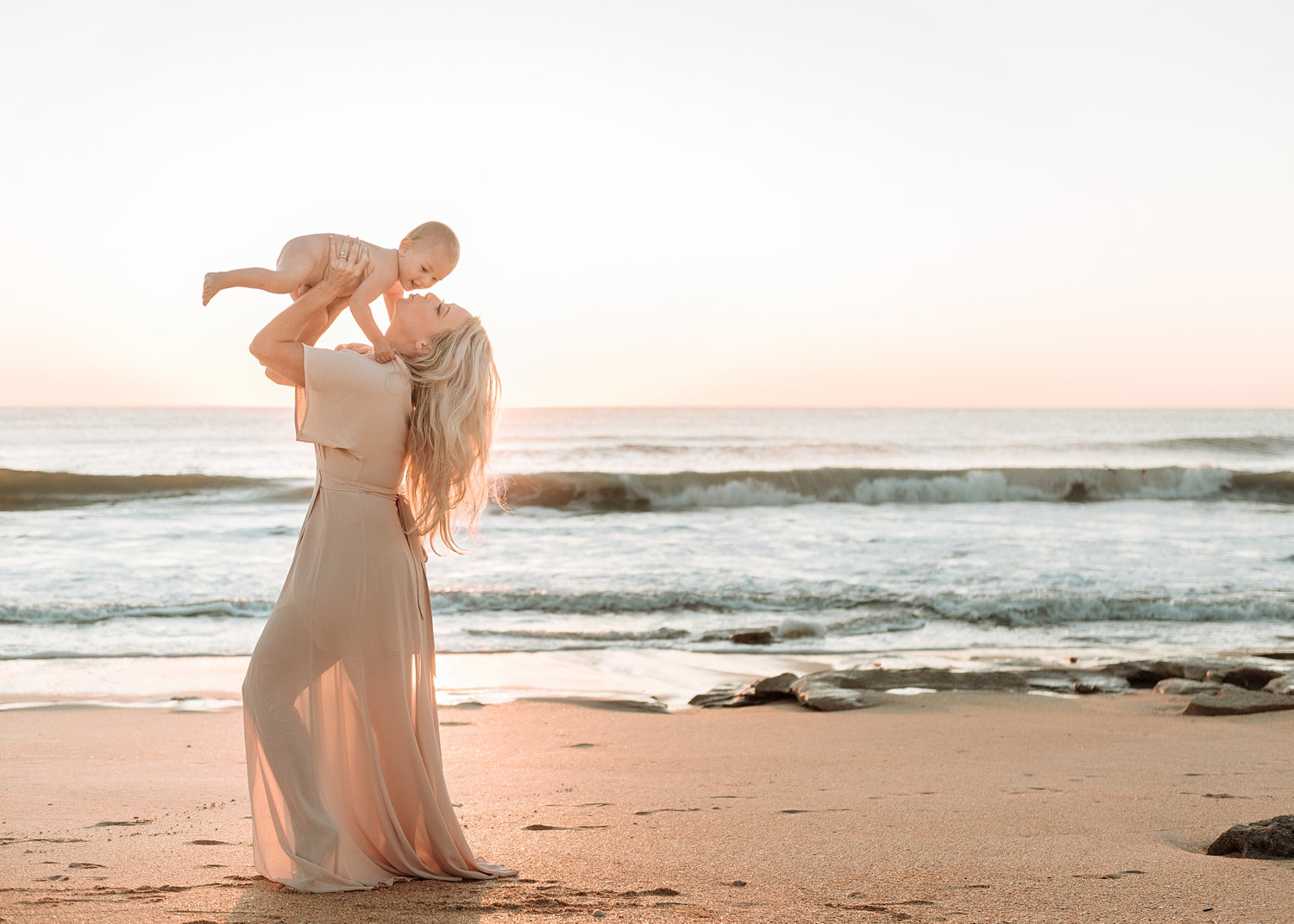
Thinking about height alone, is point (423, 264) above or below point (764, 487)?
above

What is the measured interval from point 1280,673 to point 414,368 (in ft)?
22.0

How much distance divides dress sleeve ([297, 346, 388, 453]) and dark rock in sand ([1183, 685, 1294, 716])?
18.3 feet

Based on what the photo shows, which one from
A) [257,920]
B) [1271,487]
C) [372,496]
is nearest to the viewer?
[257,920]

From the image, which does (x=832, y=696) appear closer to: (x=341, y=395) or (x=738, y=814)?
(x=738, y=814)

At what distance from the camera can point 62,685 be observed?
727 centimetres

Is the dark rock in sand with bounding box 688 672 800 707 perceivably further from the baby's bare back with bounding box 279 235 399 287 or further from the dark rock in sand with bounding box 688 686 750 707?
the baby's bare back with bounding box 279 235 399 287

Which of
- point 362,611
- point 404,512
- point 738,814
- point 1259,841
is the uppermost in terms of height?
point 404,512

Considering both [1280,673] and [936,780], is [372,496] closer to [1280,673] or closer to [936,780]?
[936,780]

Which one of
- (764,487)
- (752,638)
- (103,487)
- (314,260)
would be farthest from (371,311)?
(103,487)

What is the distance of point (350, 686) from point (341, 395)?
0.85 metres

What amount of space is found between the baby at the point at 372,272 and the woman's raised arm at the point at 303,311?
31 millimetres

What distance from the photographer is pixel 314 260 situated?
3115 millimetres

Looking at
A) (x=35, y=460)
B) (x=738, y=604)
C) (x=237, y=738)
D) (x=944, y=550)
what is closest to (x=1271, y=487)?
(x=944, y=550)

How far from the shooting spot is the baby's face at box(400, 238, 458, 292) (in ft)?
10.3
